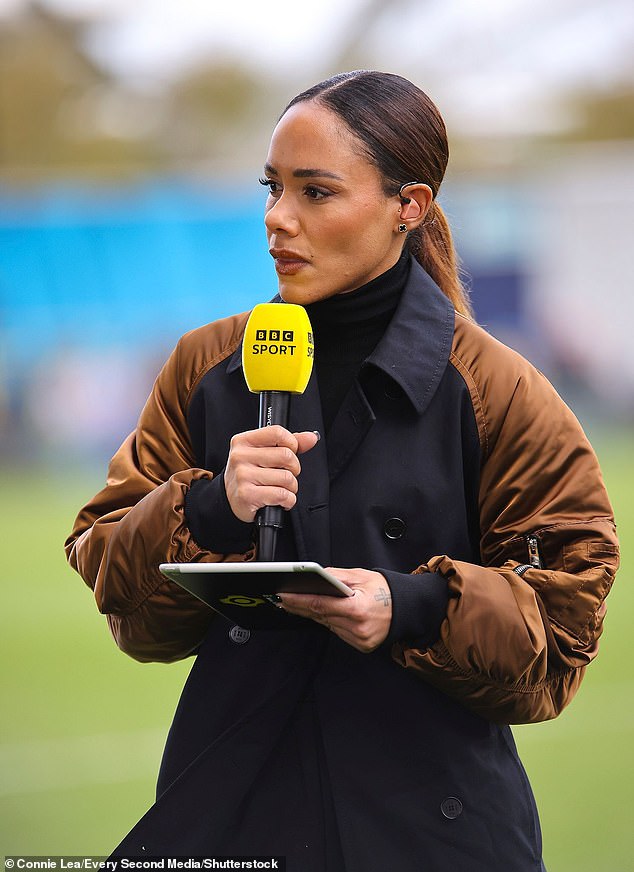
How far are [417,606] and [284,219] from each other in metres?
0.61

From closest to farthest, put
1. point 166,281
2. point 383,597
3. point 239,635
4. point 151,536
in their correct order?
point 383,597 < point 151,536 < point 239,635 < point 166,281

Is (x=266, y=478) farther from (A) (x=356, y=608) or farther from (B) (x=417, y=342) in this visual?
(B) (x=417, y=342)

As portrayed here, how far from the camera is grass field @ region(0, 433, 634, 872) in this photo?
15.6 ft

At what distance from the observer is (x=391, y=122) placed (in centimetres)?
197

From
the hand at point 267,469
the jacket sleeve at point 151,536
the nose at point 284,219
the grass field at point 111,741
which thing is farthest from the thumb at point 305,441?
the grass field at point 111,741

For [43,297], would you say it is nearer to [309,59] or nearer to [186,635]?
[309,59]

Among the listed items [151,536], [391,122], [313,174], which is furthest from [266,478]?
[391,122]

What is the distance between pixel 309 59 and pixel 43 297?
1314 cm

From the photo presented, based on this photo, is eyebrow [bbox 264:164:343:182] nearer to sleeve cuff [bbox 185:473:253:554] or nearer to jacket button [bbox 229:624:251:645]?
sleeve cuff [bbox 185:473:253:554]

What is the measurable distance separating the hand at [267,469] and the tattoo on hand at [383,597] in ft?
0.59

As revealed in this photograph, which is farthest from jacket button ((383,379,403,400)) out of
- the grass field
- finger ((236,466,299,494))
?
the grass field

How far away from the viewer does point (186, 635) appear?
1998 mm

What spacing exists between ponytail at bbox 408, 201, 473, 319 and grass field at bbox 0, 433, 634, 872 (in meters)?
2.78

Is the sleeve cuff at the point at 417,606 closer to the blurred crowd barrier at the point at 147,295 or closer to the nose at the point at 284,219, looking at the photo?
the nose at the point at 284,219
